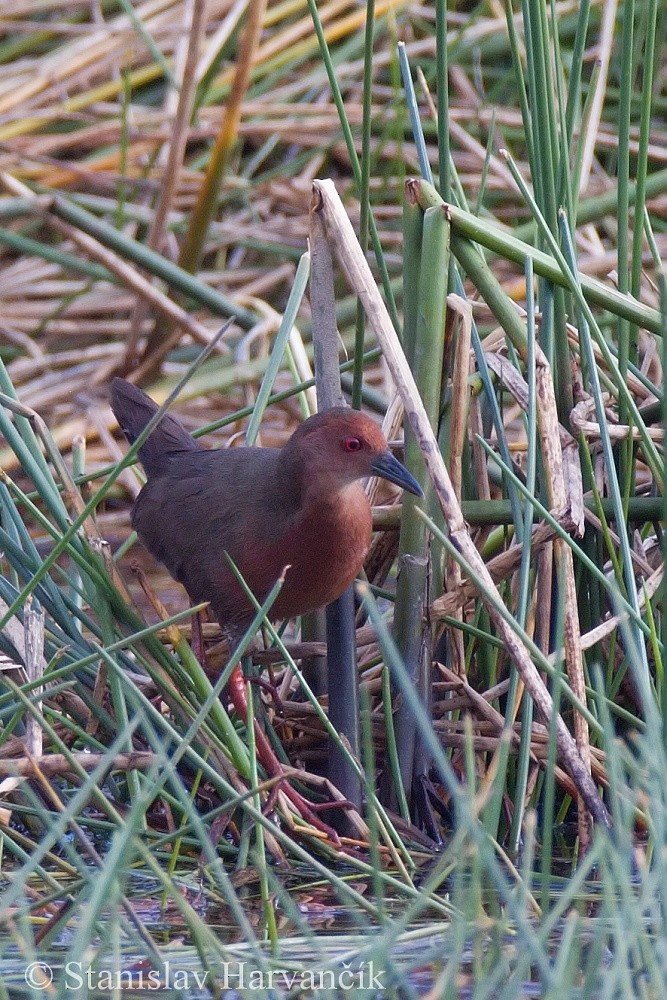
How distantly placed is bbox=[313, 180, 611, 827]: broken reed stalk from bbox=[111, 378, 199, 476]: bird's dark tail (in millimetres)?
739

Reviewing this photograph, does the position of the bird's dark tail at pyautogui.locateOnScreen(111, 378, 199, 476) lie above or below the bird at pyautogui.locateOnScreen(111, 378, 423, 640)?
above

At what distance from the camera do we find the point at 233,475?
243 centimetres

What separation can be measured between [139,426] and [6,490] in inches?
23.5

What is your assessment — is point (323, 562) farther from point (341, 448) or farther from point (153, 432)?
point (153, 432)

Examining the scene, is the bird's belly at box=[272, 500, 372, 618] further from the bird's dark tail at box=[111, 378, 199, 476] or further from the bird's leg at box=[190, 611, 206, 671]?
the bird's dark tail at box=[111, 378, 199, 476]

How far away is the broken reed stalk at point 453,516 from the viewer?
71.6 inches

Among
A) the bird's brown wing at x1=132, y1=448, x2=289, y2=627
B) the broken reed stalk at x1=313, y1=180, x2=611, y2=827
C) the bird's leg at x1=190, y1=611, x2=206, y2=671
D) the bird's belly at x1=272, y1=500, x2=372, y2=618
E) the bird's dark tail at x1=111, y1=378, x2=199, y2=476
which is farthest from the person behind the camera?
the bird's dark tail at x1=111, y1=378, x2=199, y2=476

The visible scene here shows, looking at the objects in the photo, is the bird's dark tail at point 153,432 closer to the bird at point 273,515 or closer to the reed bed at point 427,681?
the bird at point 273,515

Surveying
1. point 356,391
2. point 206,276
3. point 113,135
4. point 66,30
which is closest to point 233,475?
point 356,391

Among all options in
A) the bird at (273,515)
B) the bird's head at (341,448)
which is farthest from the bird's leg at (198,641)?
the bird's head at (341,448)

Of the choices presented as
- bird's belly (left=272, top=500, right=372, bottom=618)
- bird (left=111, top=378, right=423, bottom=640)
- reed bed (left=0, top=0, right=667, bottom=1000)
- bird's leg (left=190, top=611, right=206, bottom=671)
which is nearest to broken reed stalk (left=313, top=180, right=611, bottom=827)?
reed bed (left=0, top=0, right=667, bottom=1000)

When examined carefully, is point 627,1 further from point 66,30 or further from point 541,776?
point 66,30

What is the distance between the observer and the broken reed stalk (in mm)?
1817

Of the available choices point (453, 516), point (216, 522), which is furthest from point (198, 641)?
point (453, 516)
